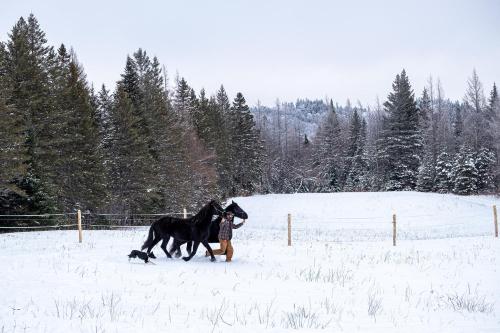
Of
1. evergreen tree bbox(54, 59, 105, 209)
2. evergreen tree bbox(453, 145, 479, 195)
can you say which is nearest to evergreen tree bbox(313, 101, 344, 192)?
evergreen tree bbox(453, 145, 479, 195)

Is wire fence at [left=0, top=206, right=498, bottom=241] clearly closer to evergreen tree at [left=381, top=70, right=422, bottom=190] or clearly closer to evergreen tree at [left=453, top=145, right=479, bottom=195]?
evergreen tree at [left=453, top=145, right=479, bottom=195]

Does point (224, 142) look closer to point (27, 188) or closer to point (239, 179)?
point (239, 179)

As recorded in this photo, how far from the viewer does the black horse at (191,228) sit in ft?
34.5

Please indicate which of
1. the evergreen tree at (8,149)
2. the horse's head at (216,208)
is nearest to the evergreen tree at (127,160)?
the evergreen tree at (8,149)

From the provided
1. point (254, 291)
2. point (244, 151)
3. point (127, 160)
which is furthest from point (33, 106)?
point (244, 151)

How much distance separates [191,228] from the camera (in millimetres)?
10570

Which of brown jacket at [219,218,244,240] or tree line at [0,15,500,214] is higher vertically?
tree line at [0,15,500,214]

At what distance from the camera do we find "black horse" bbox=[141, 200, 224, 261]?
10.5 meters

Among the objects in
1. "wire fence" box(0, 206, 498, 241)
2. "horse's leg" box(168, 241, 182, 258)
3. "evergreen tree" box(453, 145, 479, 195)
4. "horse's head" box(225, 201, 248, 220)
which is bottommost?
"wire fence" box(0, 206, 498, 241)

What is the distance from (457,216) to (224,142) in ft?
101

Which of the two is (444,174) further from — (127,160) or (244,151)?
(127,160)

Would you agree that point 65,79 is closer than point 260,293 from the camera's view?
No

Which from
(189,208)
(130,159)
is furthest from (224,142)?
(130,159)

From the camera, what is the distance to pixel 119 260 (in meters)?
10.6
